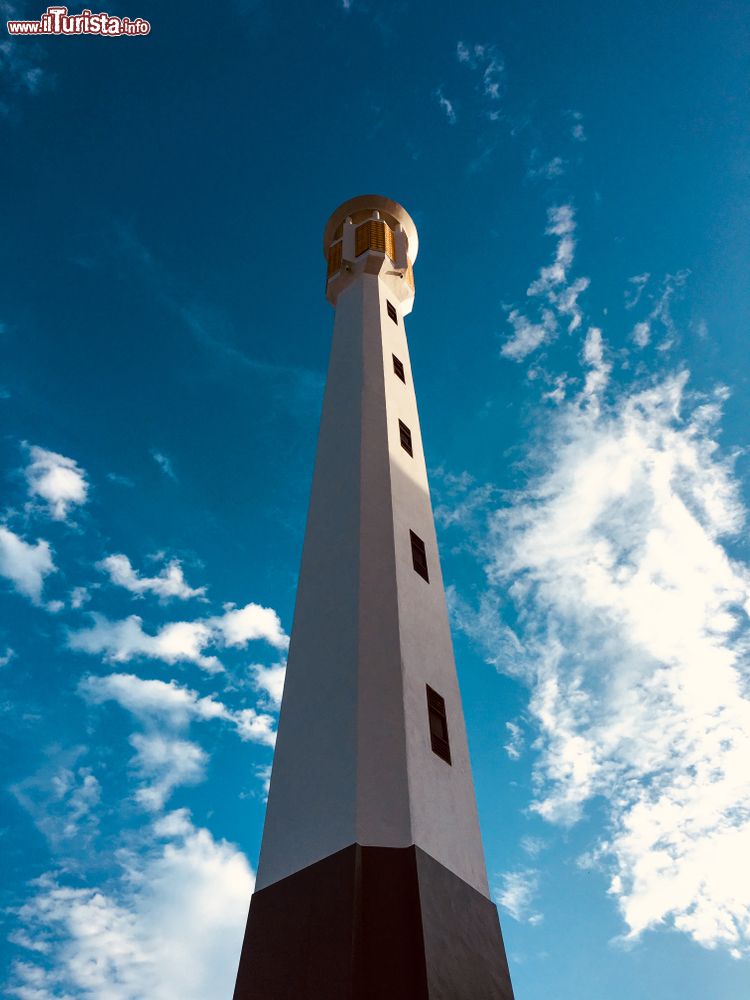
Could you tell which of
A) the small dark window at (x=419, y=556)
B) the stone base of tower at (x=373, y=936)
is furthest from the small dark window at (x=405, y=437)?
the stone base of tower at (x=373, y=936)

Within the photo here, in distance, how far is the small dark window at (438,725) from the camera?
31.0 ft

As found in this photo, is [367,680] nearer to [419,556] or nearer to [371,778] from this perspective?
[371,778]

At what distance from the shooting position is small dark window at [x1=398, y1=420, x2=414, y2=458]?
47.5 ft

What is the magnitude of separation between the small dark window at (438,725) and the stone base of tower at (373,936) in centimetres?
163

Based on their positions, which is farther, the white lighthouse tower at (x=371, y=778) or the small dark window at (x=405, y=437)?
the small dark window at (x=405, y=437)

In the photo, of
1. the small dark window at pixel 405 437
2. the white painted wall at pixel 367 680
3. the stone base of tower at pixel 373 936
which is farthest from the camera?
the small dark window at pixel 405 437

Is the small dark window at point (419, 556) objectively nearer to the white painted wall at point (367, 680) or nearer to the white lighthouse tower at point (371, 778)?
the white lighthouse tower at point (371, 778)

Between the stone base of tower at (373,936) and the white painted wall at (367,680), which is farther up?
the white painted wall at (367,680)

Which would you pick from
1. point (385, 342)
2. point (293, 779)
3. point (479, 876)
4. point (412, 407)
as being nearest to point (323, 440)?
point (412, 407)

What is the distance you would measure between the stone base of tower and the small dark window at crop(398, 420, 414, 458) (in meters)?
8.13

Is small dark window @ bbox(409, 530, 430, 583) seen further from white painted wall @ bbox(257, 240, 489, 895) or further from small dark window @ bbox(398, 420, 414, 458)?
small dark window @ bbox(398, 420, 414, 458)

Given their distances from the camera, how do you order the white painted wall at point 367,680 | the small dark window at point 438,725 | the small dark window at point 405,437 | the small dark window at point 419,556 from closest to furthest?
the white painted wall at point 367,680, the small dark window at point 438,725, the small dark window at point 419,556, the small dark window at point 405,437

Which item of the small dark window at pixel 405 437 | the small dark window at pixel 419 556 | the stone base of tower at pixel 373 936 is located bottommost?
the stone base of tower at pixel 373 936

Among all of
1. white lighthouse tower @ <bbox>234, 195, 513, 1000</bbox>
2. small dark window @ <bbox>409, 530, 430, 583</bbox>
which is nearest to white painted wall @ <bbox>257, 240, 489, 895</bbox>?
white lighthouse tower @ <bbox>234, 195, 513, 1000</bbox>
